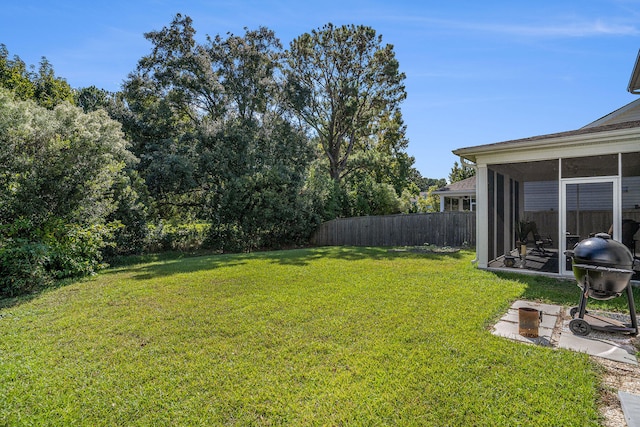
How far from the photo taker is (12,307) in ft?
17.5

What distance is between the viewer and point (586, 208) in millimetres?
8109

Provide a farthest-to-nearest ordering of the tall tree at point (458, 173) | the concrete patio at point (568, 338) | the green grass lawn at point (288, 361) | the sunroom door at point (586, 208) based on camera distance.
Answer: the tall tree at point (458, 173) < the sunroom door at point (586, 208) < the concrete patio at point (568, 338) < the green grass lawn at point (288, 361)

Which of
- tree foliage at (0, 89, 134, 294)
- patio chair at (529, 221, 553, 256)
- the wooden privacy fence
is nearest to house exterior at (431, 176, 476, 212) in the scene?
the wooden privacy fence

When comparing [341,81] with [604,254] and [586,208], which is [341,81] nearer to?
[586,208]

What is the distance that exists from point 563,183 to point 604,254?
3444 mm

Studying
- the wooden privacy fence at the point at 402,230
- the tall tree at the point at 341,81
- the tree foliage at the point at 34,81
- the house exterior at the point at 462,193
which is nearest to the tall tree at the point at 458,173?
the house exterior at the point at 462,193

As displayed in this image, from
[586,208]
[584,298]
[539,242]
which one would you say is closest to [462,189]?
[539,242]

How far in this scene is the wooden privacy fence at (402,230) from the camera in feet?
40.2

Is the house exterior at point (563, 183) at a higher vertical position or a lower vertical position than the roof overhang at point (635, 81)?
lower

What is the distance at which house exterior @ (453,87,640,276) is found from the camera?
590 cm

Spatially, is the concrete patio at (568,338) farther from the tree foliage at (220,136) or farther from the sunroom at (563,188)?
the tree foliage at (220,136)

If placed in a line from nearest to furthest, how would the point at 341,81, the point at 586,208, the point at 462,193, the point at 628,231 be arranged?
the point at 628,231, the point at 586,208, the point at 462,193, the point at 341,81

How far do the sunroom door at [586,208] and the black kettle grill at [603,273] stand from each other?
2.86m

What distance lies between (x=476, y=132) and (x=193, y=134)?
1269 centimetres
